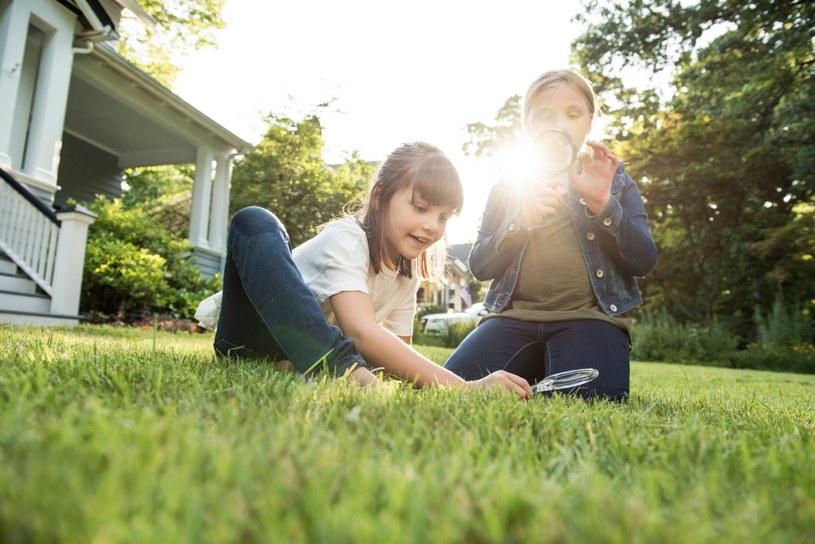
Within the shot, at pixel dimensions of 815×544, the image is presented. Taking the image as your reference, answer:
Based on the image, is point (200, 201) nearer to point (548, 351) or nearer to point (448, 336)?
point (448, 336)

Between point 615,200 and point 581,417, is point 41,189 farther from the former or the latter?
point 581,417

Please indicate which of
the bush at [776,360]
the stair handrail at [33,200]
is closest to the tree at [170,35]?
the stair handrail at [33,200]

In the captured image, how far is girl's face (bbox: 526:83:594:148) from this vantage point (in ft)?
9.35

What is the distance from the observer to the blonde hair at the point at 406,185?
2549 millimetres

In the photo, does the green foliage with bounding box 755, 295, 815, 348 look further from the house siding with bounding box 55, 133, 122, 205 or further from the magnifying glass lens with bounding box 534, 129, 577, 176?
the house siding with bounding box 55, 133, 122, 205

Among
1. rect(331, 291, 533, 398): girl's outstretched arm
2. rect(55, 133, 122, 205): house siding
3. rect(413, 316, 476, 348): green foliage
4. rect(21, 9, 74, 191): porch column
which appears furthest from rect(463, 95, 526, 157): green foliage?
rect(331, 291, 533, 398): girl's outstretched arm

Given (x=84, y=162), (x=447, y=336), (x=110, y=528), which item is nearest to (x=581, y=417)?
(x=110, y=528)

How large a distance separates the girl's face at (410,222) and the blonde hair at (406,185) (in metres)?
0.02

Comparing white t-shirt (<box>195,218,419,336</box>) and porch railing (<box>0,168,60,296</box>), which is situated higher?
porch railing (<box>0,168,60,296</box>)

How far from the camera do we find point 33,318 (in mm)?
6250

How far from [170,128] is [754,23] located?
11.6 metres

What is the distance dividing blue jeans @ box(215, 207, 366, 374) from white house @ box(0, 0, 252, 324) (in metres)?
5.35

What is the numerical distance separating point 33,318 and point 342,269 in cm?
568

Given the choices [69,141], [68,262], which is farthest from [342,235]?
[69,141]
